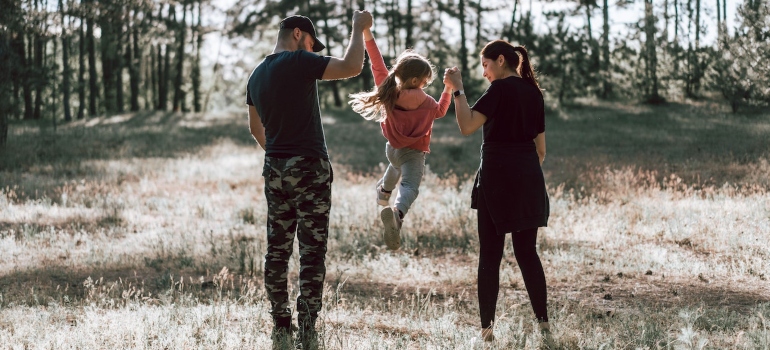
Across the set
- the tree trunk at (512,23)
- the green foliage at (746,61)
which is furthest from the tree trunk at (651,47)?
the green foliage at (746,61)

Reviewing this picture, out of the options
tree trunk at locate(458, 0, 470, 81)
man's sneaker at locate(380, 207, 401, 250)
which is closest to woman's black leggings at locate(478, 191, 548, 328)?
man's sneaker at locate(380, 207, 401, 250)

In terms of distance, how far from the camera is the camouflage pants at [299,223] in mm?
4592

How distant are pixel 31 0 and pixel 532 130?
Answer: 59.2 ft

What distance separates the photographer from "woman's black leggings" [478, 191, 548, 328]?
184 inches

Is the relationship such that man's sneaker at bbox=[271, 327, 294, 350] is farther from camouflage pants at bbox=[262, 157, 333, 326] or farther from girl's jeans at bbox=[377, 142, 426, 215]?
girl's jeans at bbox=[377, 142, 426, 215]

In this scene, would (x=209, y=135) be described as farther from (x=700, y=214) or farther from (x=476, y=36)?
(x=700, y=214)

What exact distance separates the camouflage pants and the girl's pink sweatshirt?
90cm

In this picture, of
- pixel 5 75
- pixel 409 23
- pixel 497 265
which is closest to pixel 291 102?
pixel 497 265

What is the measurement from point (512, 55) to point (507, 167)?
820mm

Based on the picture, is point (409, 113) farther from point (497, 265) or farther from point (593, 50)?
point (593, 50)

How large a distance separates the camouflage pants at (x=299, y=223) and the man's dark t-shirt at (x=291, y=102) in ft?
0.33

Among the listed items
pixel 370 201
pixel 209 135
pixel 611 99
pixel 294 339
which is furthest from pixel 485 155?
pixel 611 99

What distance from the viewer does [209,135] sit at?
26359mm

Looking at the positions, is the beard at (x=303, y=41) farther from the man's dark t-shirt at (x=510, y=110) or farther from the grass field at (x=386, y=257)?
the grass field at (x=386, y=257)
